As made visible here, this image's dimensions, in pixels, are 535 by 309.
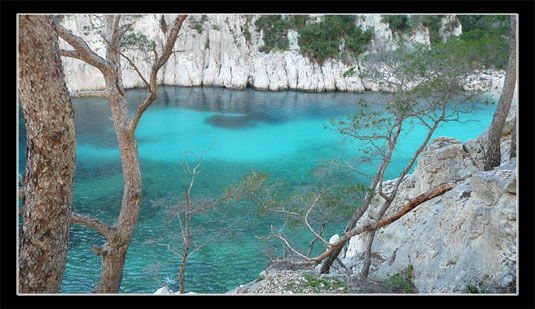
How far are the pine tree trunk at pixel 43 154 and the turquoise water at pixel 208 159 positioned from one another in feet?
11.3

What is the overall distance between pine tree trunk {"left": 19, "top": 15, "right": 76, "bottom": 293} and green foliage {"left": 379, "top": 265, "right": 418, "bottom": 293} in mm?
2454

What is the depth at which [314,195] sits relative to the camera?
484 centimetres

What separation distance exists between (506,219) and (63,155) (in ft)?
8.50

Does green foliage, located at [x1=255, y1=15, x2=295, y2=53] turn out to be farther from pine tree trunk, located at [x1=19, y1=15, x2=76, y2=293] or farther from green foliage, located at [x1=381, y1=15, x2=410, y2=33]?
pine tree trunk, located at [x1=19, y1=15, x2=76, y2=293]

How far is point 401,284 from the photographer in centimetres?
327

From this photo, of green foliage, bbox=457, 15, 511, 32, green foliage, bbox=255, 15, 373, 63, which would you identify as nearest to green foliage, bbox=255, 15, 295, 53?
green foliage, bbox=255, 15, 373, 63

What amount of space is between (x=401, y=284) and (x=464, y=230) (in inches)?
27.3

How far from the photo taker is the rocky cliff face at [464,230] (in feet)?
8.10

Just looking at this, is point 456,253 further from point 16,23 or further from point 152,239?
point 152,239

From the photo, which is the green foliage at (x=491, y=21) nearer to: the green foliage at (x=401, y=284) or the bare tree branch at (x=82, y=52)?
the green foliage at (x=401, y=284)

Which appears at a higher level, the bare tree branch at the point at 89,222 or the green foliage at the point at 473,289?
the bare tree branch at the point at 89,222

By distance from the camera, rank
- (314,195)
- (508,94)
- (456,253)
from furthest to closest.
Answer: (314,195) < (508,94) < (456,253)

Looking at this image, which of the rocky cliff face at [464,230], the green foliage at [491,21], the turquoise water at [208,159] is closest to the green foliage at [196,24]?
the turquoise water at [208,159]

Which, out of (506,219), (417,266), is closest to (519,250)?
(506,219)
